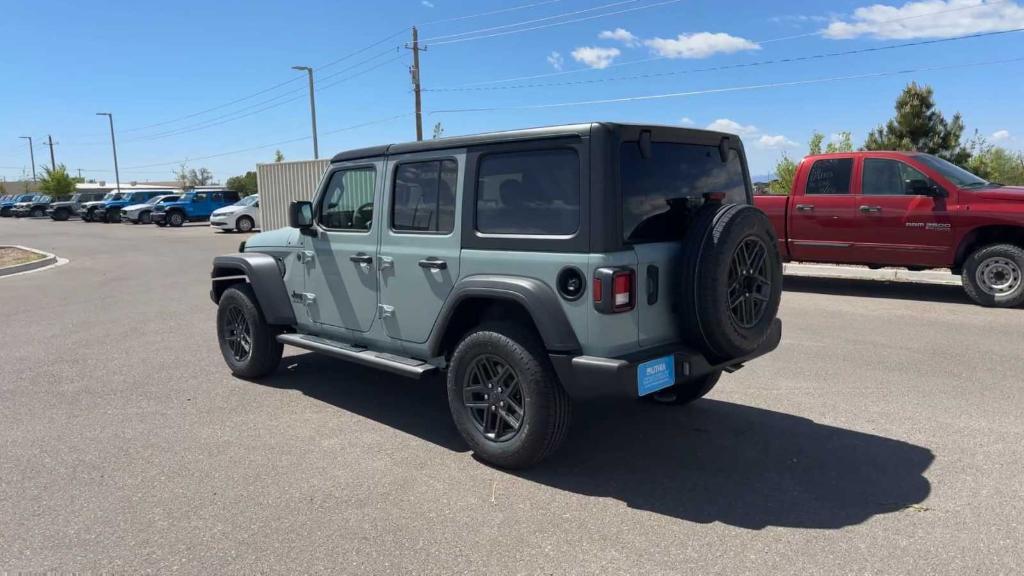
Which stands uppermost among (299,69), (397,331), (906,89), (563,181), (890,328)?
(299,69)

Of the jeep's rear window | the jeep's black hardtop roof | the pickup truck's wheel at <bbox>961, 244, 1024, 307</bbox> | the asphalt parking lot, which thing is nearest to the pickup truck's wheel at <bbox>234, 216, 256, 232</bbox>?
the asphalt parking lot

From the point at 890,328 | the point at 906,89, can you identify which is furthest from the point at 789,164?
the point at 890,328

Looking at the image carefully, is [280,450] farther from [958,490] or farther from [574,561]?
[958,490]

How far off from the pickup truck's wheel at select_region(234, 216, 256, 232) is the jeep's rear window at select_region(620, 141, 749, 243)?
1085 inches

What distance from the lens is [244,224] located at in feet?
96.4

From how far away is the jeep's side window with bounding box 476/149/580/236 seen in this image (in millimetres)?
3787

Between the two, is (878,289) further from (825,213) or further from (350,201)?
(350,201)

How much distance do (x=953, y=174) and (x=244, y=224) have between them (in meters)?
26.1

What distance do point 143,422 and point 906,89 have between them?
2579 centimetres

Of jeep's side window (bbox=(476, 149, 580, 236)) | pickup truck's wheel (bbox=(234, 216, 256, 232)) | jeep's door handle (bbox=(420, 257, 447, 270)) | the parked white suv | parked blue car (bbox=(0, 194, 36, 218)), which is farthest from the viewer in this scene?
parked blue car (bbox=(0, 194, 36, 218))

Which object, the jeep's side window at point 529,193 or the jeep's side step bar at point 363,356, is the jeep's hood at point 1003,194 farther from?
the jeep's side step bar at point 363,356

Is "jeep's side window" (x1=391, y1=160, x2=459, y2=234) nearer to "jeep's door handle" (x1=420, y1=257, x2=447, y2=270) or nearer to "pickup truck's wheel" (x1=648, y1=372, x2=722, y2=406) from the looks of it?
"jeep's door handle" (x1=420, y1=257, x2=447, y2=270)

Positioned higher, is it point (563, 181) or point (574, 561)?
point (563, 181)

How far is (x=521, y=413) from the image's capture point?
397cm
